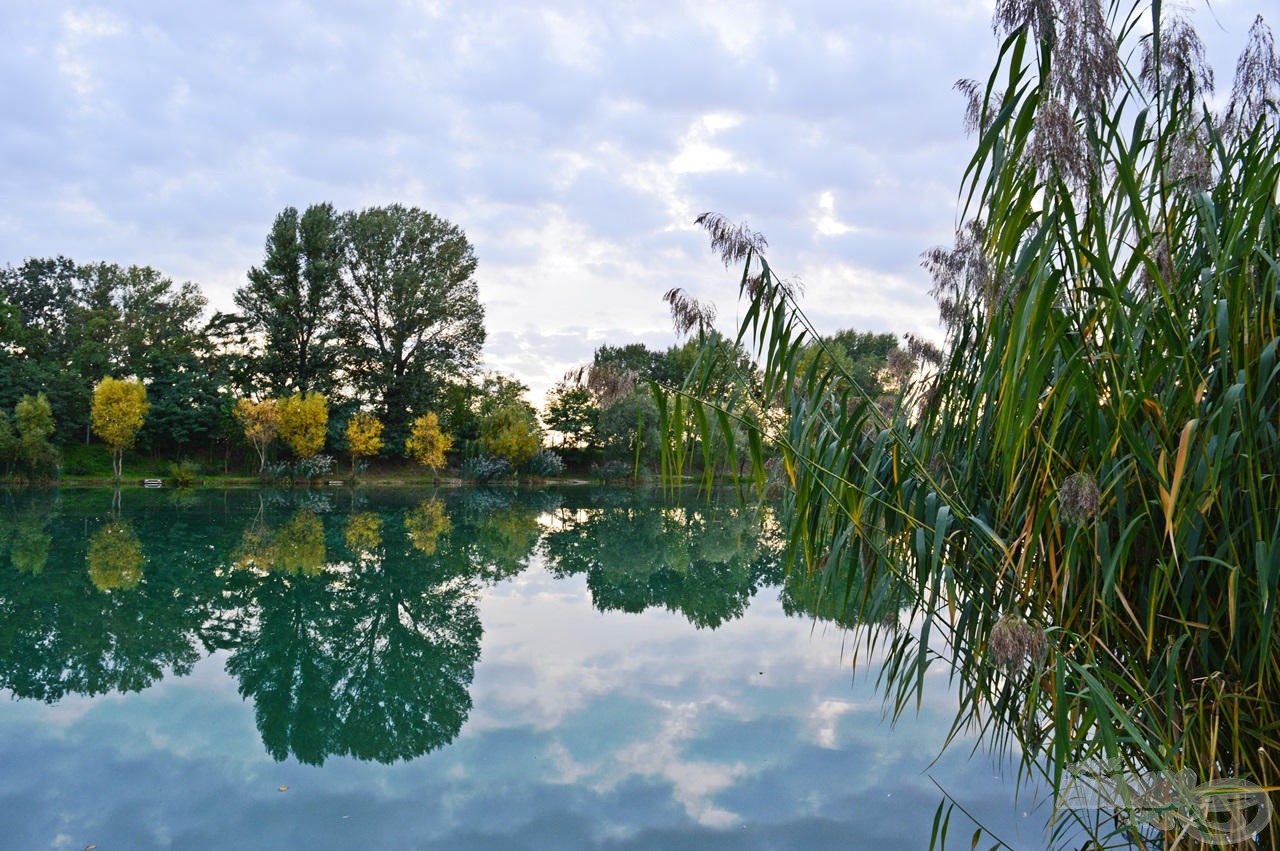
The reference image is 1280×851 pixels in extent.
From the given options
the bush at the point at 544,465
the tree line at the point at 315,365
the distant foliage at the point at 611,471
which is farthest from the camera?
the distant foliage at the point at 611,471

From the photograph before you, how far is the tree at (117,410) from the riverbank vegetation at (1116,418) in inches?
994

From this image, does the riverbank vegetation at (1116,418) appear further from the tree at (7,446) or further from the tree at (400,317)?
the tree at (400,317)

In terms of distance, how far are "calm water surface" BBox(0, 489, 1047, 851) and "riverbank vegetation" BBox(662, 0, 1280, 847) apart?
653 mm

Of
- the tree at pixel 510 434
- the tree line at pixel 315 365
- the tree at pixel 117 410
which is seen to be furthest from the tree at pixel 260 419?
the tree at pixel 510 434

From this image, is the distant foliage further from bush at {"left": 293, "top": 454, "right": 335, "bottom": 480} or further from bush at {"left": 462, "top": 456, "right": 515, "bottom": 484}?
bush at {"left": 293, "top": 454, "right": 335, "bottom": 480}

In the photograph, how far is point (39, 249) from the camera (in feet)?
112

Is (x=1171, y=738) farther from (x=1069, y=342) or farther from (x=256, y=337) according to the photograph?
(x=256, y=337)

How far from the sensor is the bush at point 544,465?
95.0ft

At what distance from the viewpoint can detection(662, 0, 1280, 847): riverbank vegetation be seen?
1275 mm

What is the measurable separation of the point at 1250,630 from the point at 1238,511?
220 mm

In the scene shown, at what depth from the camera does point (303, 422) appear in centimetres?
2433

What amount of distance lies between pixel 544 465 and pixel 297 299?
10.9 metres

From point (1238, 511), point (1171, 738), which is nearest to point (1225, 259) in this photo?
point (1238, 511)

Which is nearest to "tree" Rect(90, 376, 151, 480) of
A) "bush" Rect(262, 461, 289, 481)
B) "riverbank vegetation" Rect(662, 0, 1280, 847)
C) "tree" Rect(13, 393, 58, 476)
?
"tree" Rect(13, 393, 58, 476)
